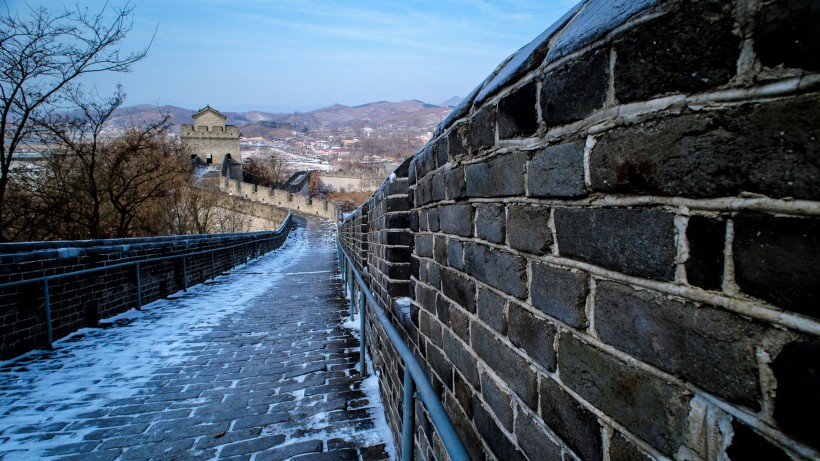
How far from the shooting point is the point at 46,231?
37.2 feet

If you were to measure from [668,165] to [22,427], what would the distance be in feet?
16.8

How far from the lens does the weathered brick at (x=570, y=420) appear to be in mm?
854

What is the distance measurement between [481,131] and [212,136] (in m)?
60.6

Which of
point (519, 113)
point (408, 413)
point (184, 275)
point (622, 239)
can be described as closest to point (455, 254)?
point (519, 113)

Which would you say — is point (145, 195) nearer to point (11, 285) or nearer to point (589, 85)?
point (11, 285)

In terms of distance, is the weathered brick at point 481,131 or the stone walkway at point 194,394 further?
the stone walkway at point 194,394

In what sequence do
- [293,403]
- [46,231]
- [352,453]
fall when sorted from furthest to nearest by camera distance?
[46,231], [293,403], [352,453]

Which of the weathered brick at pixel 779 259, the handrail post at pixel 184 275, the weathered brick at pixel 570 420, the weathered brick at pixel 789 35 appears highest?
the weathered brick at pixel 789 35

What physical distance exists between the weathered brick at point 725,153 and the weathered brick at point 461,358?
1.01 meters

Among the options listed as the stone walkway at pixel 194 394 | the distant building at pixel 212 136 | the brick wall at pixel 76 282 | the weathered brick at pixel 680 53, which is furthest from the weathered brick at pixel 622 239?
the distant building at pixel 212 136

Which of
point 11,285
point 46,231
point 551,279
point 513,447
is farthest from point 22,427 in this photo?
point 46,231

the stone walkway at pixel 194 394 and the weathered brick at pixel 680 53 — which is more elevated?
the weathered brick at pixel 680 53

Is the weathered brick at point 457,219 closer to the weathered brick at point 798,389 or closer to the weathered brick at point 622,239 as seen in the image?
the weathered brick at point 622,239

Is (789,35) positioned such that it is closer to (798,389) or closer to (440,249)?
(798,389)
